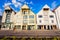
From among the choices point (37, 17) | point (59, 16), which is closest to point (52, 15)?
point (59, 16)

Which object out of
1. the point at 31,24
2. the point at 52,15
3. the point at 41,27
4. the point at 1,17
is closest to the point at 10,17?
the point at 1,17

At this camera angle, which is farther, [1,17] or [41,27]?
[1,17]

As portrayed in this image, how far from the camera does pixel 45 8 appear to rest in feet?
114

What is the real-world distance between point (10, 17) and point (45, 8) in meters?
11.3

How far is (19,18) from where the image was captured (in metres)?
34.4

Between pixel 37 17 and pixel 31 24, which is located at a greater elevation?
pixel 37 17

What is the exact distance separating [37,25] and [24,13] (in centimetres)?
572

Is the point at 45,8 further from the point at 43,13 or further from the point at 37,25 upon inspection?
the point at 37,25

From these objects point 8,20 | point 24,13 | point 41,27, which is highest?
point 24,13

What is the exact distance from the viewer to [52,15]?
34.2 metres

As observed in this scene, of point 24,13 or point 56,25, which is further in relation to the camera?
point 24,13

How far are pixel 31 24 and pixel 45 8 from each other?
6.69 metres

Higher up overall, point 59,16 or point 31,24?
point 59,16

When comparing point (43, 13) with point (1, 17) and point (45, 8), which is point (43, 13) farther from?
point (1, 17)
